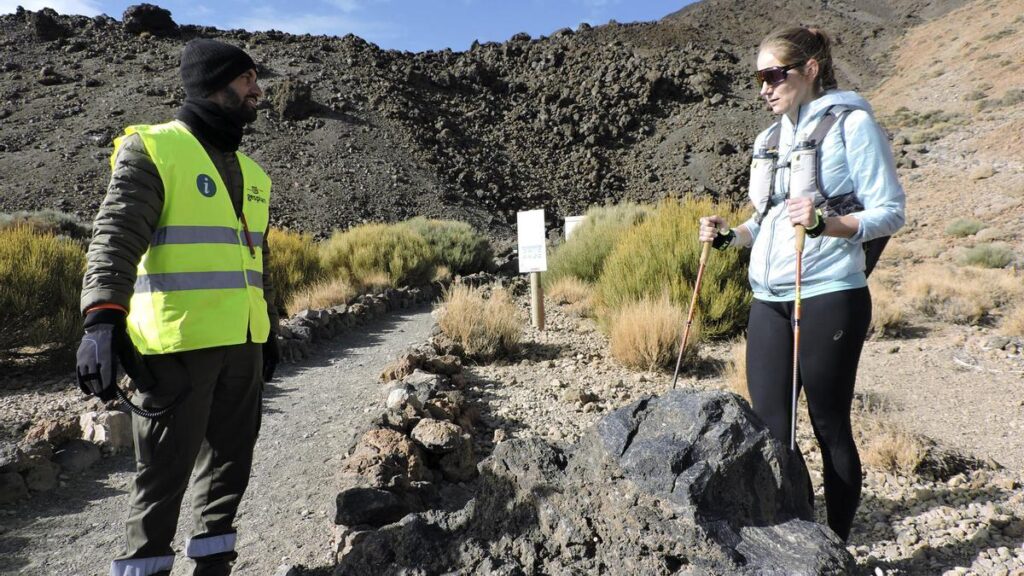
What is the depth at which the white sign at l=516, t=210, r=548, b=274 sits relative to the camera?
22.9 ft

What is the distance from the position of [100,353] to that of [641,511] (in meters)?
1.51

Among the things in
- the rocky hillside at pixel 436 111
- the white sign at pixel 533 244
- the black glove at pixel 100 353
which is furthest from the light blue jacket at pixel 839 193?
the rocky hillside at pixel 436 111

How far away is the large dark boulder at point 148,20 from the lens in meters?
35.0

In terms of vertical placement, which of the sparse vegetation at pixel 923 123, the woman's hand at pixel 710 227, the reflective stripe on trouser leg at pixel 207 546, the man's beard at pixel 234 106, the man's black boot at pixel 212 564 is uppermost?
the sparse vegetation at pixel 923 123

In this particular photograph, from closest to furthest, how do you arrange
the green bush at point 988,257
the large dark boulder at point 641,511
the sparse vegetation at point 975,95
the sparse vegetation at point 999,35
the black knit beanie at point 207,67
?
the large dark boulder at point 641,511, the black knit beanie at point 207,67, the green bush at point 988,257, the sparse vegetation at point 975,95, the sparse vegetation at point 999,35

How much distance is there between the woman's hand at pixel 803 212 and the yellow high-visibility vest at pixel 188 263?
1760 mm

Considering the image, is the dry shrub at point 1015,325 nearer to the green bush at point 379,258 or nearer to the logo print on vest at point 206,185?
the logo print on vest at point 206,185

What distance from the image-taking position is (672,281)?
6.59m

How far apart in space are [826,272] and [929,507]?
1.63 m

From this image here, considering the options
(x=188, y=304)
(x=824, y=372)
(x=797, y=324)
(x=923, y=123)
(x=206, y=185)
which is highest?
(x=923, y=123)

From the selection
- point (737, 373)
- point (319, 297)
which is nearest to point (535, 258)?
point (737, 373)

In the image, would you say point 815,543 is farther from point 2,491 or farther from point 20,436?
point 20,436

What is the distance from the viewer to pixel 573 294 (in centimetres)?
881

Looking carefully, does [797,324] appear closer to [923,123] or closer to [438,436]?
[438,436]
